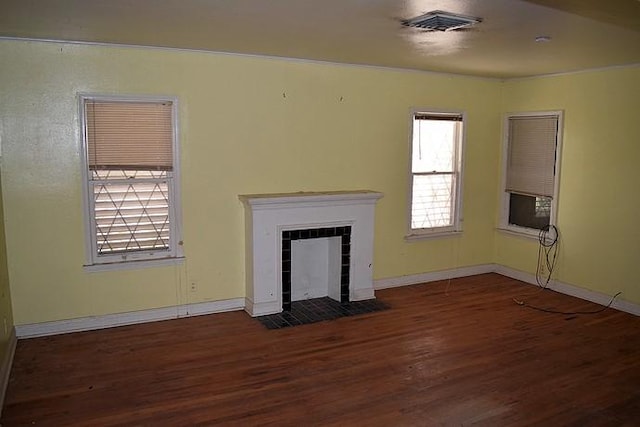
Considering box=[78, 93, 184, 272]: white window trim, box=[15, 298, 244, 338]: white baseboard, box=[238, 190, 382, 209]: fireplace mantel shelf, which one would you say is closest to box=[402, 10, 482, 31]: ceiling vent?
box=[238, 190, 382, 209]: fireplace mantel shelf

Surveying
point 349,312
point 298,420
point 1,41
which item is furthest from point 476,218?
point 1,41

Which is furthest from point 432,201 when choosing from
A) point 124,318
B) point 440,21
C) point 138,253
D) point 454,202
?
point 124,318

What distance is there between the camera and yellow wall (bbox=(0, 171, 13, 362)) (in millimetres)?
3617

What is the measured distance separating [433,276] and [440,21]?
3615 millimetres

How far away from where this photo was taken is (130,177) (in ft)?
14.8

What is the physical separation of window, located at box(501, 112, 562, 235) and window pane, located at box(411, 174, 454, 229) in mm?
806

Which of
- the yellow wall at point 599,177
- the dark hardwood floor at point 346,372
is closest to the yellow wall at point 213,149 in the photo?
the dark hardwood floor at point 346,372

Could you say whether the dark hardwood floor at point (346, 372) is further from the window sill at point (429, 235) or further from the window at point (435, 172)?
the window at point (435, 172)

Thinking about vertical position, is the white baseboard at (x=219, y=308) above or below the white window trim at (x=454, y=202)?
below

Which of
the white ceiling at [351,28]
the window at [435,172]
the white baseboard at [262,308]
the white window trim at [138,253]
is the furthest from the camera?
the window at [435,172]

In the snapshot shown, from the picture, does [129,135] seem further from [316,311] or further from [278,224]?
[316,311]

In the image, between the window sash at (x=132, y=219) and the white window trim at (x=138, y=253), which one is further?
the window sash at (x=132, y=219)

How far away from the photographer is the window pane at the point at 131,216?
4.48 meters

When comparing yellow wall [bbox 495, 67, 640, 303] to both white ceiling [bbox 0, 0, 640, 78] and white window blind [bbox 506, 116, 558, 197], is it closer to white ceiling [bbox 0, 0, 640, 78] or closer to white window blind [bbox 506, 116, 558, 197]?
white window blind [bbox 506, 116, 558, 197]
